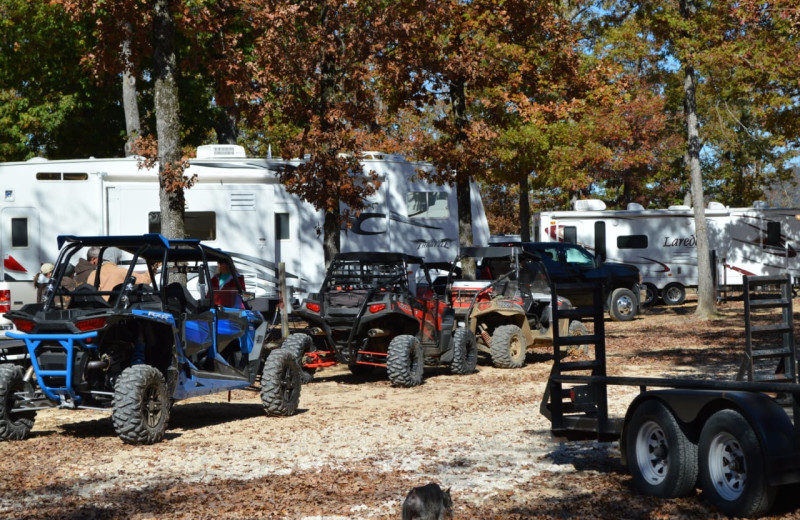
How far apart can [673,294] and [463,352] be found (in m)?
17.2

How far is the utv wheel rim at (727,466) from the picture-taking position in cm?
621

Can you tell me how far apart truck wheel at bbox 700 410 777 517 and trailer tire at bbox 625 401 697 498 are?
0.13m

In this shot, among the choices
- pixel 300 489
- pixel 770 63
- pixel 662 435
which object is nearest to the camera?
pixel 662 435

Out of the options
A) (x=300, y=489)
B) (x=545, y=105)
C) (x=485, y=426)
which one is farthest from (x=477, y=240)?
(x=300, y=489)

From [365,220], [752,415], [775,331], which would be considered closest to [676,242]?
[365,220]

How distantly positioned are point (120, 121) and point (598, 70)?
1330 centimetres

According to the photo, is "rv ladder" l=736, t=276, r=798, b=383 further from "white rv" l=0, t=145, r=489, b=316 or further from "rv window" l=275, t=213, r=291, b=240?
"rv window" l=275, t=213, r=291, b=240

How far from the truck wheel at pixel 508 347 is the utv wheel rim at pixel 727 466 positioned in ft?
31.8

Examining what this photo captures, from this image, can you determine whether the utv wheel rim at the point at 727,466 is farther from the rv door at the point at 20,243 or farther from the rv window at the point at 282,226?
the rv window at the point at 282,226

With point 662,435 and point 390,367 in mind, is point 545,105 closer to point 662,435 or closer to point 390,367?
point 390,367

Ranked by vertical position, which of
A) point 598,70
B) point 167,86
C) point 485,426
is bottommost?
point 485,426

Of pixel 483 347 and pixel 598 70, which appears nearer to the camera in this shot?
pixel 483 347

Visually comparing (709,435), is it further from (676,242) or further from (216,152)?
(676,242)

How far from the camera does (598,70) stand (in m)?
22.5
